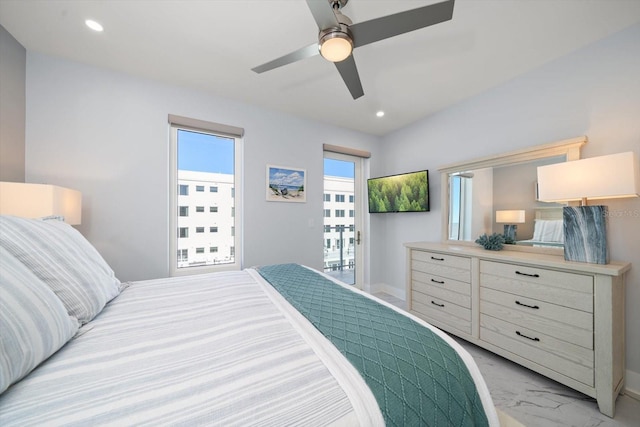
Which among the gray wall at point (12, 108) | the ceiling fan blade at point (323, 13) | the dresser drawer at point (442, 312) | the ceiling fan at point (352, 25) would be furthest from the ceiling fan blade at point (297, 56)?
the dresser drawer at point (442, 312)

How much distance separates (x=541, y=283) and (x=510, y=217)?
0.73m

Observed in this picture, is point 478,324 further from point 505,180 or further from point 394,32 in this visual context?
point 394,32

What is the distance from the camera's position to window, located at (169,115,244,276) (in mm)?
2369

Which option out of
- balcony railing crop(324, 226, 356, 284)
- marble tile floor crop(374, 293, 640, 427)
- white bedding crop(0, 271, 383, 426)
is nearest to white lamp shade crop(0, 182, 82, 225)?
white bedding crop(0, 271, 383, 426)

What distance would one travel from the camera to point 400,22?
1.16 metres

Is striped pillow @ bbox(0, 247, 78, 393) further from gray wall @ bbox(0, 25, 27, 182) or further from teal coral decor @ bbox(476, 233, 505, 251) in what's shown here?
teal coral decor @ bbox(476, 233, 505, 251)

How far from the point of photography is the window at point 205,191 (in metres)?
2.37

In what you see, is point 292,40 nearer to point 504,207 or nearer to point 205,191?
point 205,191

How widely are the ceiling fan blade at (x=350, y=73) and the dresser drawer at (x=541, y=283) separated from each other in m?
1.78

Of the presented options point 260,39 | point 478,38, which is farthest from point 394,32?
point 260,39

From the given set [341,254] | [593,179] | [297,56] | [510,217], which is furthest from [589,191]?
[341,254]

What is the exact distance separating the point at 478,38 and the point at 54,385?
273 cm

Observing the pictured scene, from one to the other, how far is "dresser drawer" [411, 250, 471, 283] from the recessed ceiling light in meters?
3.26

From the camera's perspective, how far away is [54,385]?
56cm
